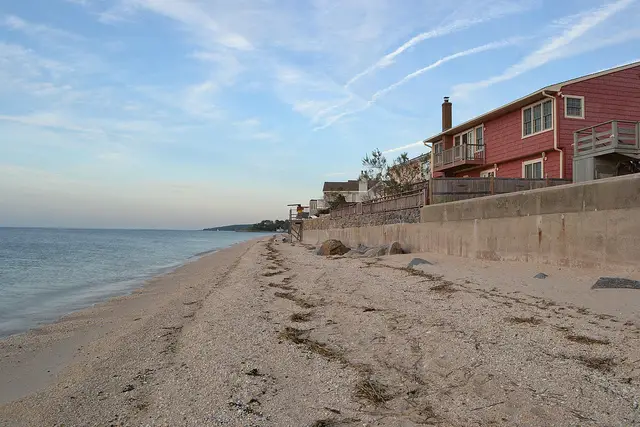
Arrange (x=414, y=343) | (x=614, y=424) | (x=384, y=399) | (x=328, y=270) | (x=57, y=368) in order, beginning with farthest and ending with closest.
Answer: (x=328, y=270) < (x=57, y=368) < (x=414, y=343) < (x=384, y=399) < (x=614, y=424)

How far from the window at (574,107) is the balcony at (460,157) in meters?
5.91

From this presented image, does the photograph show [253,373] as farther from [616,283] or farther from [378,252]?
[378,252]

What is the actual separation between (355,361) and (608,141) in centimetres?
1559

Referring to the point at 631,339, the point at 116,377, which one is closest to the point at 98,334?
the point at 116,377

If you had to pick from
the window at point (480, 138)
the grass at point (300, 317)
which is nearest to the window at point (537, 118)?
the window at point (480, 138)

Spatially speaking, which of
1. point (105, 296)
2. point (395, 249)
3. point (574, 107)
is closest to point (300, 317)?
point (105, 296)

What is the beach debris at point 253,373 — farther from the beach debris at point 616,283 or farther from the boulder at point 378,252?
the boulder at point 378,252

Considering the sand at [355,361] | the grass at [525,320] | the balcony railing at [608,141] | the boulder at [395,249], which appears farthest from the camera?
the boulder at [395,249]

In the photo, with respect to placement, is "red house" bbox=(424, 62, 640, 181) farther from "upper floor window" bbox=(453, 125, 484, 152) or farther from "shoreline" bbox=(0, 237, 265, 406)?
"shoreline" bbox=(0, 237, 265, 406)

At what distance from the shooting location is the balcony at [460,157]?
25575 millimetres

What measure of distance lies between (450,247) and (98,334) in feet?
34.8

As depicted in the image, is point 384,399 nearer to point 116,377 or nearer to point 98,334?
point 116,377

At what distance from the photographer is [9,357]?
284 inches

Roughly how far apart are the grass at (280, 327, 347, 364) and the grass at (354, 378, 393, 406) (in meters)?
0.78
